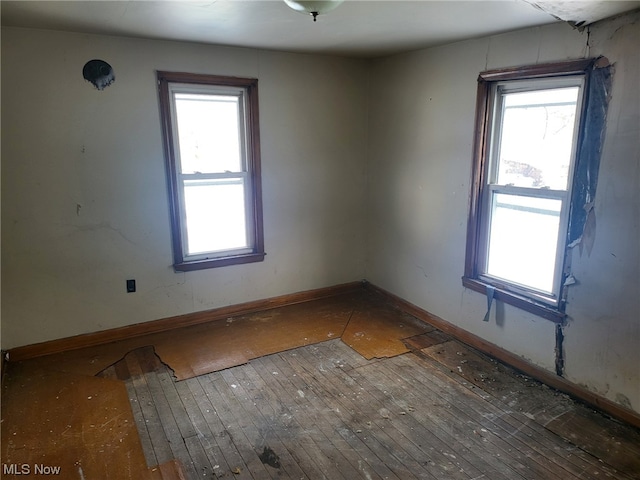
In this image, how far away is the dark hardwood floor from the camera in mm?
2223

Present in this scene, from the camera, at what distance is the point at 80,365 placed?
317cm

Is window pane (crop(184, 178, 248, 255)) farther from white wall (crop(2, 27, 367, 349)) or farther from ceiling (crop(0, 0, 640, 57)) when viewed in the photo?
ceiling (crop(0, 0, 640, 57))

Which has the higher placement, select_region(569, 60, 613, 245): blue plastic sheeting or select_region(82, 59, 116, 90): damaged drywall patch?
select_region(82, 59, 116, 90): damaged drywall patch

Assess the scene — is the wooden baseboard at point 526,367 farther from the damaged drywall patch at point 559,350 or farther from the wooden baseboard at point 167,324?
the wooden baseboard at point 167,324

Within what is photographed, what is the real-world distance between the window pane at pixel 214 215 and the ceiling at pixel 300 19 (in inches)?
46.0

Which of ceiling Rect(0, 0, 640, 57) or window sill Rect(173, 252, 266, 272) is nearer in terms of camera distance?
ceiling Rect(0, 0, 640, 57)

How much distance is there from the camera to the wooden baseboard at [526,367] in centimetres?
257

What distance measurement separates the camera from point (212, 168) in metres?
3.77

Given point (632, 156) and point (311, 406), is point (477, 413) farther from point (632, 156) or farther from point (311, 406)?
point (632, 156)

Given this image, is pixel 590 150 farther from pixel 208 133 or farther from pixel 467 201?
pixel 208 133

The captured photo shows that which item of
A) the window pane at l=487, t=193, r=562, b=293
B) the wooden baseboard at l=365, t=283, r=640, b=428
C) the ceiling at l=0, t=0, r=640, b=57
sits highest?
the ceiling at l=0, t=0, r=640, b=57

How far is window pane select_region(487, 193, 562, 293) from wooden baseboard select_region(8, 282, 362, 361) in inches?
69.7

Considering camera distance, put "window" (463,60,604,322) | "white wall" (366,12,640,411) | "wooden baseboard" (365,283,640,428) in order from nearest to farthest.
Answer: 1. "white wall" (366,12,640,411)
2. "wooden baseboard" (365,283,640,428)
3. "window" (463,60,604,322)

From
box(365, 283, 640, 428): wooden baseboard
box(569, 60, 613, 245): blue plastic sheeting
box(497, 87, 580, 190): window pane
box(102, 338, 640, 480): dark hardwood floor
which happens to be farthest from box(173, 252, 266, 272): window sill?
box(569, 60, 613, 245): blue plastic sheeting
